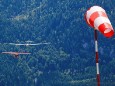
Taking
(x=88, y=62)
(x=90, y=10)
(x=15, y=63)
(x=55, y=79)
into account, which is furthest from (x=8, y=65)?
(x=90, y=10)

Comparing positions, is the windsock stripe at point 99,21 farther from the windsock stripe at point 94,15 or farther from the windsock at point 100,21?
the windsock stripe at point 94,15

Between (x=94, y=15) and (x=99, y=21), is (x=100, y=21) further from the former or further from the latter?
(x=94, y=15)

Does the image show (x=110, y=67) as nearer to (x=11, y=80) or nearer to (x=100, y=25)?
(x=11, y=80)

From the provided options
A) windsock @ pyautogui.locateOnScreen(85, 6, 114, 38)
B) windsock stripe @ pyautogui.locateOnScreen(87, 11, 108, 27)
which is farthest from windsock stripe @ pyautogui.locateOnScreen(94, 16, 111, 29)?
windsock stripe @ pyautogui.locateOnScreen(87, 11, 108, 27)

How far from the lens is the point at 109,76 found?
588 feet

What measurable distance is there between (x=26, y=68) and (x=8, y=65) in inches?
376

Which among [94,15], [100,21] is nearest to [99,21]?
[100,21]

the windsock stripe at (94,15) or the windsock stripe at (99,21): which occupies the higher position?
the windsock stripe at (94,15)

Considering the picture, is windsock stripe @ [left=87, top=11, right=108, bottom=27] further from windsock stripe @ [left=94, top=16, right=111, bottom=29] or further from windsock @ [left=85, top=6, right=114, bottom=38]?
windsock stripe @ [left=94, top=16, right=111, bottom=29]

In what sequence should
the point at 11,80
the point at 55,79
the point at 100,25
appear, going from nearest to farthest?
the point at 100,25 < the point at 11,80 < the point at 55,79

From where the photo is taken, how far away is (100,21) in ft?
32.5

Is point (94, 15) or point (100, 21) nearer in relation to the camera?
point (100, 21)

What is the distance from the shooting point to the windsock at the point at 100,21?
32.2 feet

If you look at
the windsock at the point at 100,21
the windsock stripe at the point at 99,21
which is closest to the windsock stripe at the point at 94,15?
the windsock at the point at 100,21
